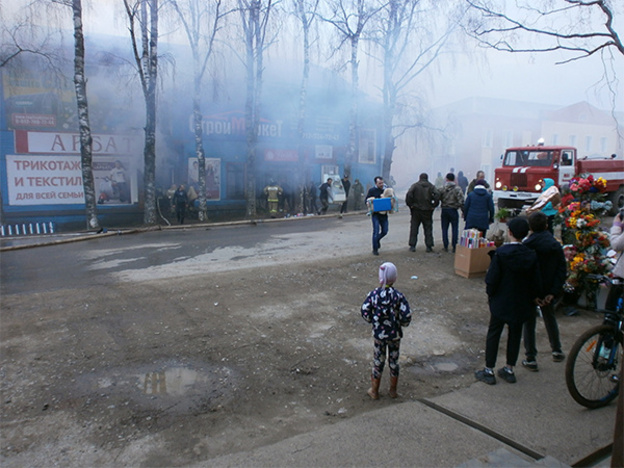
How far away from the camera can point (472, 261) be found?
24.6 ft

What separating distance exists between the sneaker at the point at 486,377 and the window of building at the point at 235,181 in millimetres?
16670

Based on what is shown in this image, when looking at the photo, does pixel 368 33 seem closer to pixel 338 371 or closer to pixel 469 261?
pixel 469 261

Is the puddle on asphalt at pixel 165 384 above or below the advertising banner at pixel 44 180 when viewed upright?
below

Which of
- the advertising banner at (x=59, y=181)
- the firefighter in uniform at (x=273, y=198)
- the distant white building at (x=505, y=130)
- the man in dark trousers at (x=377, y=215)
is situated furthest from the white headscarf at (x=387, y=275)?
the distant white building at (x=505, y=130)

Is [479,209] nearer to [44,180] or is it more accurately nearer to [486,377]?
[486,377]

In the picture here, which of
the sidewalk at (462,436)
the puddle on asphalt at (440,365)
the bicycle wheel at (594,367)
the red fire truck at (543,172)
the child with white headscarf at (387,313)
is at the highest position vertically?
the red fire truck at (543,172)

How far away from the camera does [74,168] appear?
16.4 m

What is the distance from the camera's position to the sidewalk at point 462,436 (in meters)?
2.97

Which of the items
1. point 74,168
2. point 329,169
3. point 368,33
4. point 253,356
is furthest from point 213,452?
point 329,169

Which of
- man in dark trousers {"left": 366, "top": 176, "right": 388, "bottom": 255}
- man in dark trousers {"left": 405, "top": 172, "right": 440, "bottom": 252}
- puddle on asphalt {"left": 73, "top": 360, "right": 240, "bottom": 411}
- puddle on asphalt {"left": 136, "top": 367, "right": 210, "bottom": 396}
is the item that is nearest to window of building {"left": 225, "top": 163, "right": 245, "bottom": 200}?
man in dark trousers {"left": 366, "top": 176, "right": 388, "bottom": 255}

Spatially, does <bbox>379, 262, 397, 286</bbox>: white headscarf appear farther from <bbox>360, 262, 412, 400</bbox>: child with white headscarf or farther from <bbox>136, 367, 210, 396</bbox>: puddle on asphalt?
<bbox>136, 367, 210, 396</bbox>: puddle on asphalt

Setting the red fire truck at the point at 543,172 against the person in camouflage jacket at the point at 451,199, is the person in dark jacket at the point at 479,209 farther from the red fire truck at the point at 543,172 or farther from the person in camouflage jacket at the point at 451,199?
the red fire truck at the point at 543,172

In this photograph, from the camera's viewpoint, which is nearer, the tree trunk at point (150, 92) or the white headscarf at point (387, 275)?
the white headscarf at point (387, 275)

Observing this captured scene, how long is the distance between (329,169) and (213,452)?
2032cm
